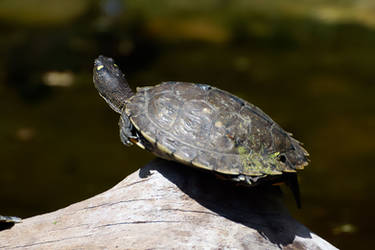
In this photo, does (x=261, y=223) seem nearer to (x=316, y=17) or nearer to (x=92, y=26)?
(x=92, y=26)

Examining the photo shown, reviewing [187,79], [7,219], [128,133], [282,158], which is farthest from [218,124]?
[187,79]

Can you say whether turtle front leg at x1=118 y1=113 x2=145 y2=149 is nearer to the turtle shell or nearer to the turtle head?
the turtle shell

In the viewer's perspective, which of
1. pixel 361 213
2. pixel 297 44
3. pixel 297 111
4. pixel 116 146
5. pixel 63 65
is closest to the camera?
pixel 361 213

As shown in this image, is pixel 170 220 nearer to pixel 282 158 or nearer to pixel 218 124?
pixel 218 124

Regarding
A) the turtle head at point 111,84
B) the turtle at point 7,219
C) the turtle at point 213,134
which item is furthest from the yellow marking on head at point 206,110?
the turtle at point 7,219

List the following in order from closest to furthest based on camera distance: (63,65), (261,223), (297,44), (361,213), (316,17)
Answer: (261,223), (361,213), (63,65), (297,44), (316,17)

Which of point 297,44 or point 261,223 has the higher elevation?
point 261,223

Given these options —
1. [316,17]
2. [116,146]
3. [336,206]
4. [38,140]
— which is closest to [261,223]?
[336,206]
